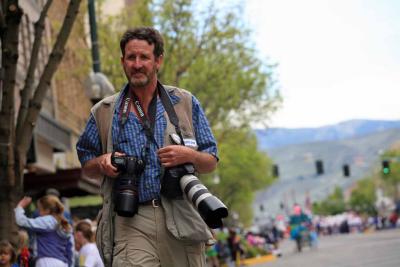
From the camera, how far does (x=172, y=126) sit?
5.92 metres

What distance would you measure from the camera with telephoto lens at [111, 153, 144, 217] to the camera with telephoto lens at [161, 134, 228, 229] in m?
0.16

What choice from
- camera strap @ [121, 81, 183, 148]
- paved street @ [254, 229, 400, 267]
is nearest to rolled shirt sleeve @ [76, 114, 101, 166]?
camera strap @ [121, 81, 183, 148]

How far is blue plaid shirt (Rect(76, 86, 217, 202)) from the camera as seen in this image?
5746 millimetres

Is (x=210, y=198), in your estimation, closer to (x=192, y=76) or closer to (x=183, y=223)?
(x=183, y=223)

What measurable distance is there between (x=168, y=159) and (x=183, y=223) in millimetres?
330

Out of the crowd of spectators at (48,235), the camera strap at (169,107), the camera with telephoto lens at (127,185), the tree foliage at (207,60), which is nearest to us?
the camera with telephoto lens at (127,185)

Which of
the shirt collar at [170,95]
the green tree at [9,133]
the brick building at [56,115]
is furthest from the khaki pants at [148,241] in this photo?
the brick building at [56,115]

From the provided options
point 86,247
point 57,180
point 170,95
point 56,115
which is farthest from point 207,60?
point 170,95

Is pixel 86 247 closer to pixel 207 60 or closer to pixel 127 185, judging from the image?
pixel 127 185

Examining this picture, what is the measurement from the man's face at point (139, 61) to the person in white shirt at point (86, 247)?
7.47m

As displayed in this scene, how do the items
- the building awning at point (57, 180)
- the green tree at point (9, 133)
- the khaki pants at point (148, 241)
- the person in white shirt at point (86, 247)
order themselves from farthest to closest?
the building awning at point (57, 180) < the person in white shirt at point (86, 247) < the green tree at point (9, 133) < the khaki pants at point (148, 241)

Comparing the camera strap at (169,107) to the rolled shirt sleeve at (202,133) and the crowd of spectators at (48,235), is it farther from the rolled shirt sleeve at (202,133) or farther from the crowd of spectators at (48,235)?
the crowd of spectators at (48,235)

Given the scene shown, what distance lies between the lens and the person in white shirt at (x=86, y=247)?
1312 cm

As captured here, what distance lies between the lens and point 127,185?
5602 millimetres
